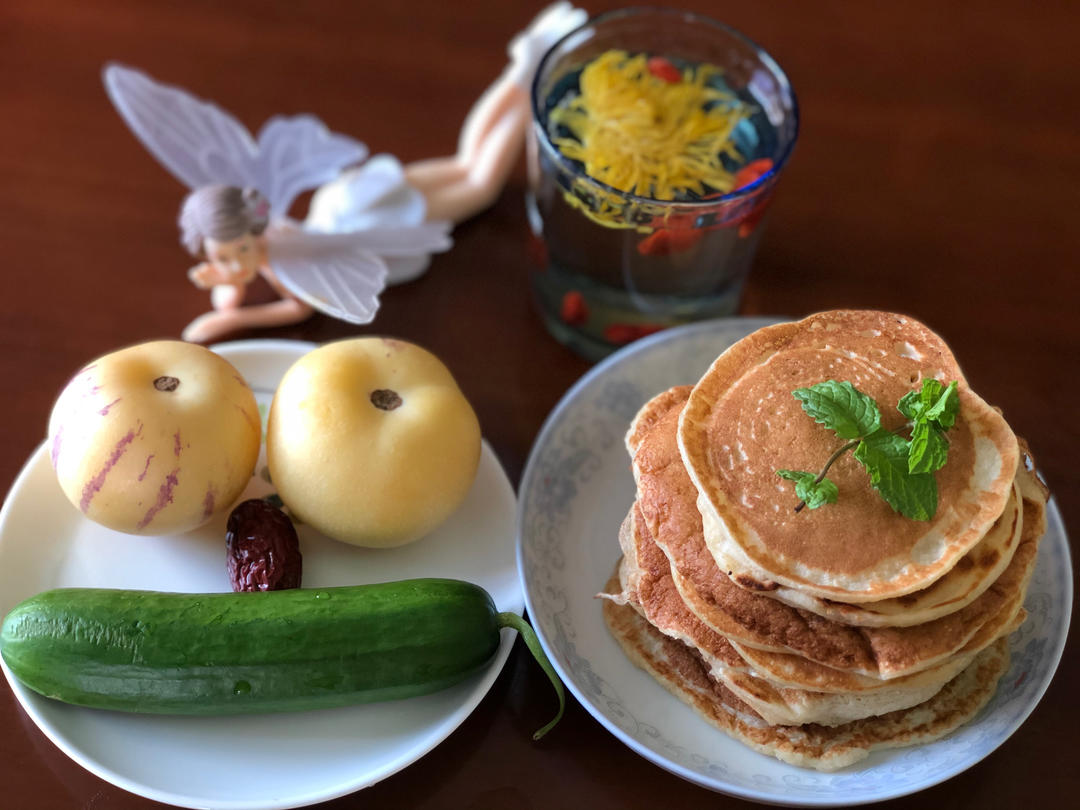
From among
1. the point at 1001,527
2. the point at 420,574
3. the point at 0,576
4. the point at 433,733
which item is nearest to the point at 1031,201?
the point at 1001,527

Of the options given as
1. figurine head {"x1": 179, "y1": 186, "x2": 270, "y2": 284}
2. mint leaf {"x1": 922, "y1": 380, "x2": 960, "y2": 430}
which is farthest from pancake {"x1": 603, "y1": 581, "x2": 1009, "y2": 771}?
figurine head {"x1": 179, "y1": 186, "x2": 270, "y2": 284}

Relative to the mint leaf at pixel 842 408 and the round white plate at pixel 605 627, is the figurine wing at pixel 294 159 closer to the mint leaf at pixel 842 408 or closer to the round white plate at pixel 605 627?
the round white plate at pixel 605 627

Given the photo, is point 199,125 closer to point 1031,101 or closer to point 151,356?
point 151,356

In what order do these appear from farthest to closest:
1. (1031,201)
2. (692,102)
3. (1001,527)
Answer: (1031,201) < (692,102) < (1001,527)

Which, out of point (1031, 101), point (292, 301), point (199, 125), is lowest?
point (292, 301)

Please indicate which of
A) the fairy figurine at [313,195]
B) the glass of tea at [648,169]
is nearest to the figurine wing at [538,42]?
the fairy figurine at [313,195]

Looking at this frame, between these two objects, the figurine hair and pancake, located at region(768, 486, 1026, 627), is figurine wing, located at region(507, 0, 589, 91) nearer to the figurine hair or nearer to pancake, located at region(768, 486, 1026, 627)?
the figurine hair

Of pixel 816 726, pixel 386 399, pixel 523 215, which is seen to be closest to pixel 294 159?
pixel 523 215
